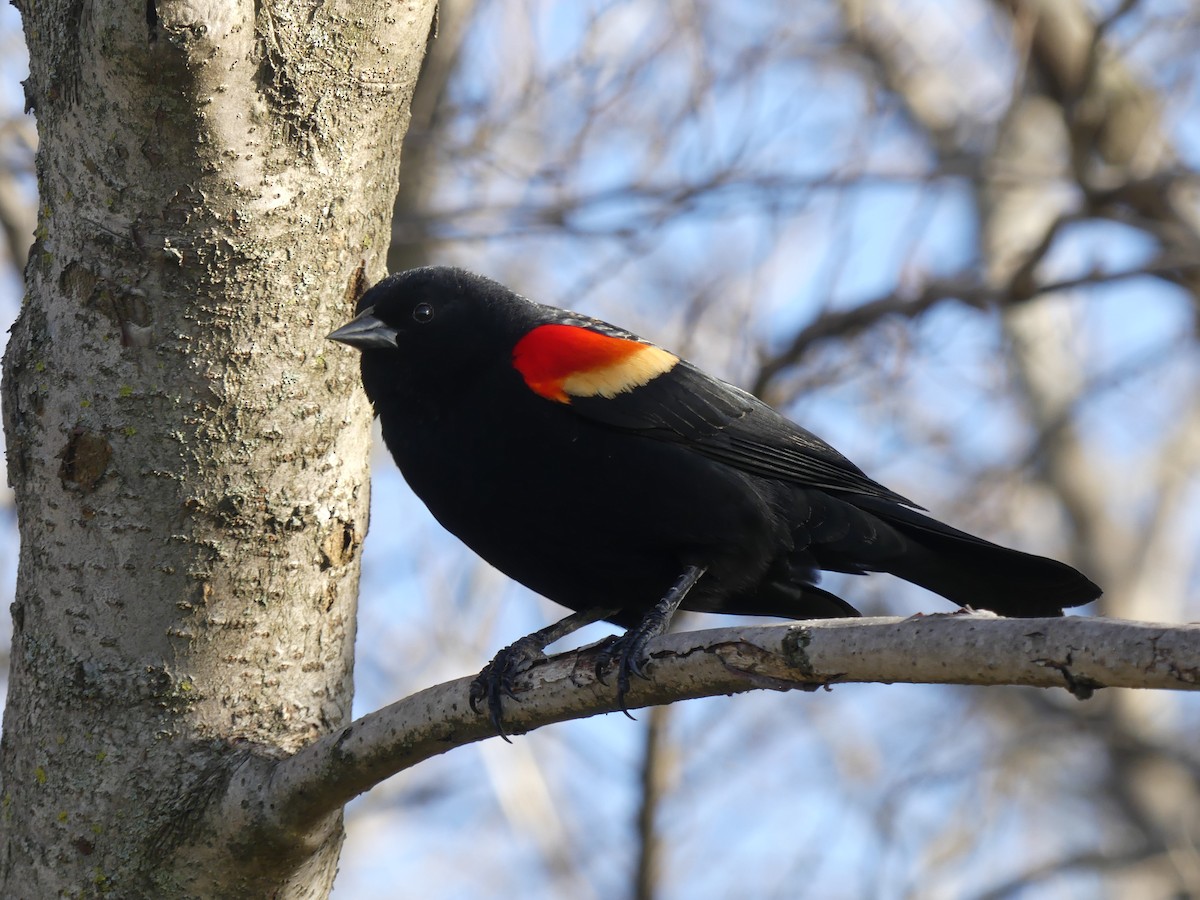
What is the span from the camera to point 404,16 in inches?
121

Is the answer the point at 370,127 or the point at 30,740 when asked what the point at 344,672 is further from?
→ the point at 370,127

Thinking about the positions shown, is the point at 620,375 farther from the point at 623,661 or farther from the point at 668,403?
the point at 623,661

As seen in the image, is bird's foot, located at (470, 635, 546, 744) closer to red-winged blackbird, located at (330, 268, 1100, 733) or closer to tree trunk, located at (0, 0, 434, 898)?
red-winged blackbird, located at (330, 268, 1100, 733)

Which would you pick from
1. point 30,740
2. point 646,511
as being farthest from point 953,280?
point 30,740

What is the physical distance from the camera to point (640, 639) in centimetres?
298

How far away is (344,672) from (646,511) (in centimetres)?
97

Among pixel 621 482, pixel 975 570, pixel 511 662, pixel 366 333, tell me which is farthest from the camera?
pixel 975 570

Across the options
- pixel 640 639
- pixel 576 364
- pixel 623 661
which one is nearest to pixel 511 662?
pixel 640 639

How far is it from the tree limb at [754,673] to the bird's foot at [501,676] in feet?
0.09

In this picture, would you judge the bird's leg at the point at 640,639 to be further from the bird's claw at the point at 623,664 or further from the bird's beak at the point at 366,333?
the bird's beak at the point at 366,333

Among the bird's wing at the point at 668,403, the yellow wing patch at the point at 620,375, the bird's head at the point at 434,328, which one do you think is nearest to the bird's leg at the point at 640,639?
the bird's wing at the point at 668,403

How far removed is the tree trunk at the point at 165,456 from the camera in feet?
8.96

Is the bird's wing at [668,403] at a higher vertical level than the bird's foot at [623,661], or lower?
higher

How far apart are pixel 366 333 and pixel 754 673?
5.19ft
